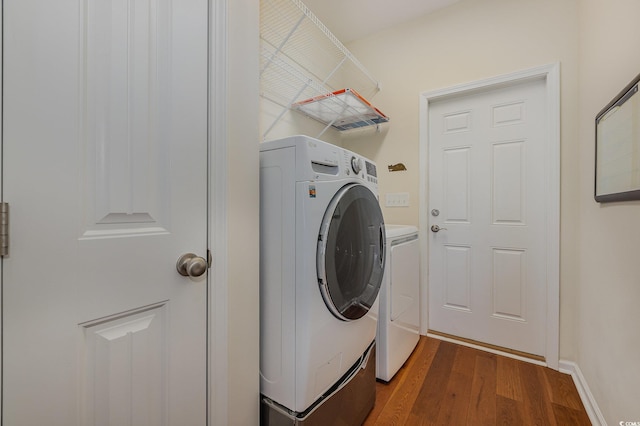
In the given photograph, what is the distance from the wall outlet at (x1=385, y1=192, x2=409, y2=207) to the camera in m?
2.29

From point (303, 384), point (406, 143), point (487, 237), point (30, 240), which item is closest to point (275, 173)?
point (30, 240)

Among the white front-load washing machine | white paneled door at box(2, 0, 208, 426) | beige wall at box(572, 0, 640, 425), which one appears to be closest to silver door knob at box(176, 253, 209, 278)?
white paneled door at box(2, 0, 208, 426)

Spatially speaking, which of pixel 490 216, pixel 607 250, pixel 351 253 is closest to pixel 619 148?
pixel 607 250

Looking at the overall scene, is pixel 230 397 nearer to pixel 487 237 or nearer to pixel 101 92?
pixel 101 92

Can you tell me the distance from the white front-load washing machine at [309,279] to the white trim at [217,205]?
21 centimetres

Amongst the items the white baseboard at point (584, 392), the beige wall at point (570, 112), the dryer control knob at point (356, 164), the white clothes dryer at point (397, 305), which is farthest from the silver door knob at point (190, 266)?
the white baseboard at point (584, 392)

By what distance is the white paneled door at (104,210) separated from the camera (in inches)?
20.7

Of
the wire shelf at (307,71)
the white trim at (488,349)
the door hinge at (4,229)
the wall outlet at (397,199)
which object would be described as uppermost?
the wire shelf at (307,71)

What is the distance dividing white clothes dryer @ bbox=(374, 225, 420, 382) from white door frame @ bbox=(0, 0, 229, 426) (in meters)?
0.84

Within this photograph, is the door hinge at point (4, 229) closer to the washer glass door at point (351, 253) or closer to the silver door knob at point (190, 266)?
the silver door knob at point (190, 266)

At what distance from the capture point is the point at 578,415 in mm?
1347

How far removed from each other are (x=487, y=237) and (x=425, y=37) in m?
1.72

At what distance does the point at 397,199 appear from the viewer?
2.34 meters

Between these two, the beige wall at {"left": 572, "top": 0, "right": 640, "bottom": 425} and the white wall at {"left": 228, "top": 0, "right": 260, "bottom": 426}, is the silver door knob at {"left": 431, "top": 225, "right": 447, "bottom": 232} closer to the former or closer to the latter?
the beige wall at {"left": 572, "top": 0, "right": 640, "bottom": 425}
